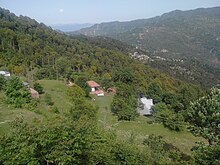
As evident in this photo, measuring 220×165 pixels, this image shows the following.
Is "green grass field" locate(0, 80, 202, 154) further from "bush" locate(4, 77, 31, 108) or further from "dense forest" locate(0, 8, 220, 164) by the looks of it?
"dense forest" locate(0, 8, 220, 164)

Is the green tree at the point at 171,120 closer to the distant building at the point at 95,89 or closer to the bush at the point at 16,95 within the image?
the bush at the point at 16,95

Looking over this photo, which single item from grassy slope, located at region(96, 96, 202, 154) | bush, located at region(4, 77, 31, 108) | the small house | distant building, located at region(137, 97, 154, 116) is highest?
bush, located at region(4, 77, 31, 108)

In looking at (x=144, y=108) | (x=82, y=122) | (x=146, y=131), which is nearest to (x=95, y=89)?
(x=144, y=108)

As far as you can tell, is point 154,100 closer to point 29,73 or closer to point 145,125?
point 145,125

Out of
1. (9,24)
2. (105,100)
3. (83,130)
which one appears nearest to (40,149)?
(83,130)

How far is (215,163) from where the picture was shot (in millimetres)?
15125

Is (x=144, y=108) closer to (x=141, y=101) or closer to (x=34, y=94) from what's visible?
(x=141, y=101)

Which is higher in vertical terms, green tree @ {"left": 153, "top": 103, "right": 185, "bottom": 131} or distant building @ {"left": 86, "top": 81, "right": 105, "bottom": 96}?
green tree @ {"left": 153, "top": 103, "right": 185, "bottom": 131}

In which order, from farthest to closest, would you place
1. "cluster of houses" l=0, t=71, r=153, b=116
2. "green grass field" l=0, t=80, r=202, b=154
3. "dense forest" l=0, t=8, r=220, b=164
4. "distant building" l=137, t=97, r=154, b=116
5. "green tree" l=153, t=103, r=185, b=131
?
"distant building" l=137, t=97, r=154, b=116 < "cluster of houses" l=0, t=71, r=153, b=116 < "green tree" l=153, t=103, r=185, b=131 < "green grass field" l=0, t=80, r=202, b=154 < "dense forest" l=0, t=8, r=220, b=164

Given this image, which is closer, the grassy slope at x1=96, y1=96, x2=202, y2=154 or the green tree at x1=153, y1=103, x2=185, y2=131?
the grassy slope at x1=96, y1=96, x2=202, y2=154

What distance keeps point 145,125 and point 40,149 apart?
30.9m

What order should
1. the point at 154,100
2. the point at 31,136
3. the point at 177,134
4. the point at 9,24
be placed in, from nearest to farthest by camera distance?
the point at 31,136, the point at 177,134, the point at 154,100, the point at 9,24

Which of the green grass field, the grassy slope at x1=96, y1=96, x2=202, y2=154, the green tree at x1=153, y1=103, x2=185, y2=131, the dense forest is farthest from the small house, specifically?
the green tree at x1=153, y1=103, x2=185, y2=131

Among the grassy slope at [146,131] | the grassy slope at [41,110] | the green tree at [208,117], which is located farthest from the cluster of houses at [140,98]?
the green tree at [208,117]
